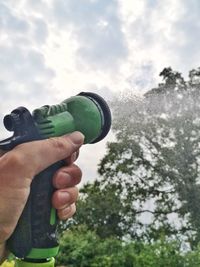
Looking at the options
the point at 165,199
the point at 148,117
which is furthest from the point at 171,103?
the point at 165,199

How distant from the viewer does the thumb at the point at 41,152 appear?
148 cm

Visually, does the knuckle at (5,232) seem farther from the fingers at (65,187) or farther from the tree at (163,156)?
the tree at (163,156)

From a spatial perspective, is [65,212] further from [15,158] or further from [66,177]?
[15,158]

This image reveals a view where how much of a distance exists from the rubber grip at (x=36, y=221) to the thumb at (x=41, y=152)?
77 millimetres

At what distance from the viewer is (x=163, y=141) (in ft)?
53.2

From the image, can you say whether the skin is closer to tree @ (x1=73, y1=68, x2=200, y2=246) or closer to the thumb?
the thumb

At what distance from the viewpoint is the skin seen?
4.83ft

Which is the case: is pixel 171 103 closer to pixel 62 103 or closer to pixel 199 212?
pixel 199 212

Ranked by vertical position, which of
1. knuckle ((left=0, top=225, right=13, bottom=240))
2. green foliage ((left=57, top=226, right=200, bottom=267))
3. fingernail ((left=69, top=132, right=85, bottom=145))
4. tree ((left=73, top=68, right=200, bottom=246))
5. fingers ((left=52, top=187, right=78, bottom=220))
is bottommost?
knuckle ((left=0, top=225, right=13, bottom=240))

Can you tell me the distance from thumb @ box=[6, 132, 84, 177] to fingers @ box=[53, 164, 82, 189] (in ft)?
0.27

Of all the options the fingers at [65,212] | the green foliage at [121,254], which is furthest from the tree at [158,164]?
the fingers at [65,212]

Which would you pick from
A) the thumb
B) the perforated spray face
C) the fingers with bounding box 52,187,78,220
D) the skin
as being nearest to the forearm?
the skin

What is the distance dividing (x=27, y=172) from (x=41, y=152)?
0.06 meters

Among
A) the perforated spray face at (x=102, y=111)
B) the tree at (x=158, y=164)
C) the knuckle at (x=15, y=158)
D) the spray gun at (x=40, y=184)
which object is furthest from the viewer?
the tree at (x=158, y=164)
